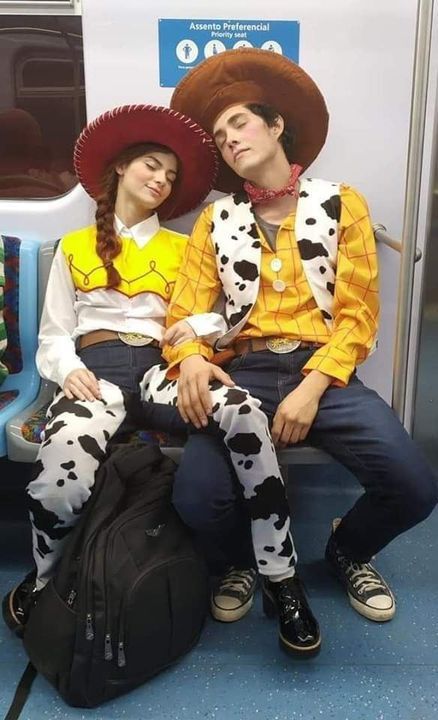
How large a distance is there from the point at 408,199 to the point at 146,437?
3.08ft

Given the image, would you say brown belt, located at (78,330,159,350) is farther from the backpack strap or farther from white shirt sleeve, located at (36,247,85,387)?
the backpack strap

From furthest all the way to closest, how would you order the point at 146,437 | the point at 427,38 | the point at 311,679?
the point at 146,437, the point at 311,679, the point at 427,38

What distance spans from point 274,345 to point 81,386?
1.85ft

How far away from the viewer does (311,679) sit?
5.44ft

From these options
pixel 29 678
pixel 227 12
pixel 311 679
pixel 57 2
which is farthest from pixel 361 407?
pixel 57 2

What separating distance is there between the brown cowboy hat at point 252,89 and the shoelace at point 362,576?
1.37 meters

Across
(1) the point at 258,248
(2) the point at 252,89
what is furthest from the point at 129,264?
(2) the point at 252,89

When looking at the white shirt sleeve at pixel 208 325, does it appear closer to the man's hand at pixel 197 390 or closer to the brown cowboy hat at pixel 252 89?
the man's hand at pixel 197 390

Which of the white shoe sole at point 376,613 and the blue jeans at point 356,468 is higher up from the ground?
the blue jeans at point 356,468

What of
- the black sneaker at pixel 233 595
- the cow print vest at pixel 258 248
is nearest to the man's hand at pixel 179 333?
the cow print vest at pixel 258 248

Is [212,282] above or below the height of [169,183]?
below

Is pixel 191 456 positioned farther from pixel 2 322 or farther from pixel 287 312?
Result: pixel 2 322

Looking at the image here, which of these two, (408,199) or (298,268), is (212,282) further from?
(408,199)

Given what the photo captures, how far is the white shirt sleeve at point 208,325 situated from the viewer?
6.28ft
